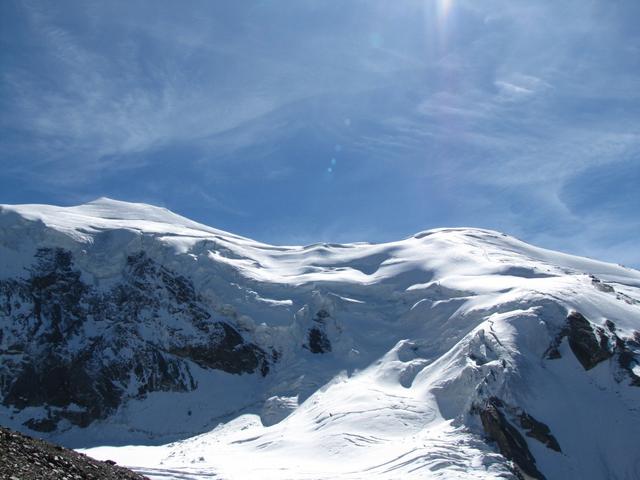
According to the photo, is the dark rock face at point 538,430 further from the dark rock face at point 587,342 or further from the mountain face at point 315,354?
the dark rock face at point 587,342

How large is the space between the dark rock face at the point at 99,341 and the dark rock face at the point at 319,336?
4.02 m

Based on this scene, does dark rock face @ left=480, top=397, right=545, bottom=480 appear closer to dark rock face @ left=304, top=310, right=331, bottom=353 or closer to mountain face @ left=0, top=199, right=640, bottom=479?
mountain face @ left=0, top=199, right=640, bottom=479

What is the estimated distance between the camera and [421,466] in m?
36.5

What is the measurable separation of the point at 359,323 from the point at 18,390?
2606 centimetres

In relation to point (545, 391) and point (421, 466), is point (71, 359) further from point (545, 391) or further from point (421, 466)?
point (545, 391)

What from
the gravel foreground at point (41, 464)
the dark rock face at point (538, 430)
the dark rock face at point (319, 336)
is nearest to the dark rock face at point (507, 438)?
the dark rock face at point (538, 430)

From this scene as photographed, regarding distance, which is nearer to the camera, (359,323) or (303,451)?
(303,451)

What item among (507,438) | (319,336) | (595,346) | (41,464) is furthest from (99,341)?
(41,464)

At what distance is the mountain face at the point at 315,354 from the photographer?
134ft

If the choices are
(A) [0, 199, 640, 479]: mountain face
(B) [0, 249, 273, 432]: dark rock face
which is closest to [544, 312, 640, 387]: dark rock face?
(A) [0, 199, 640, 479]: mountain face

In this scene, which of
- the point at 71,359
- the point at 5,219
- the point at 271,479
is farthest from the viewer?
the point at 5,219

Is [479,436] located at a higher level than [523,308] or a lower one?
lower

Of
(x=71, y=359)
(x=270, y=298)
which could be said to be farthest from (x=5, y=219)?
(x=270, y=298)

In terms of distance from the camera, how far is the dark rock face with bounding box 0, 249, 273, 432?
5359cm
